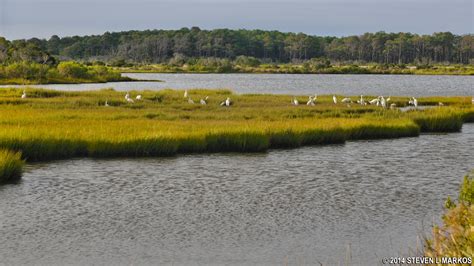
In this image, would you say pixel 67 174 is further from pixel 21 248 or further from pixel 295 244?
pixel 295 244

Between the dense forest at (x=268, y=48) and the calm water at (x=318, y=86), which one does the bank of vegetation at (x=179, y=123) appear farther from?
the dense forest at (x=268, y=48)

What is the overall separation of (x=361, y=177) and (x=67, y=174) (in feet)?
31.1

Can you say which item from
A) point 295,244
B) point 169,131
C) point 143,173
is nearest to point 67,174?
point 143,173

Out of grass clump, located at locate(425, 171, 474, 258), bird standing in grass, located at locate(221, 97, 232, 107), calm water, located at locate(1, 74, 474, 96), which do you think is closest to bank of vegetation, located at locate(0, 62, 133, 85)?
calm water, located at locate(1, 74, 474, 96)

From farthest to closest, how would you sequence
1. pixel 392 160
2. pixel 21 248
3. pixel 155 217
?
pixel 392 160 → pixel 155 217 → pixel 21 248

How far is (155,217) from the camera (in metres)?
16.7

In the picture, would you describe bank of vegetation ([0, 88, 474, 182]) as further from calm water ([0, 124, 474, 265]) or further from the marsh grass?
calm water ([0, 124, 474, 265])

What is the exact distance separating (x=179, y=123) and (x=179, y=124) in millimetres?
411

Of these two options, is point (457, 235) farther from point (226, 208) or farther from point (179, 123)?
point (179, 123)

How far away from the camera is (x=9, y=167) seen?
20.3m

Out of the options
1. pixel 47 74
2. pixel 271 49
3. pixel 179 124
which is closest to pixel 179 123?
pixel 179 124

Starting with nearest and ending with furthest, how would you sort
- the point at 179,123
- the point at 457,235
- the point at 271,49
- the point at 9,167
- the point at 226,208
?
the point at 457,235
the point at 226,208
the point at 9,167
the point at 179,123
the point at 271,49

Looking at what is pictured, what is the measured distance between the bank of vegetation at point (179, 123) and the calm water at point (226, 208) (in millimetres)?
1037

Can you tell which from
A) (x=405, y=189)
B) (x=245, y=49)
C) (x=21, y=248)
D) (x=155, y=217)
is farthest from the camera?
(x=245, y=49)
